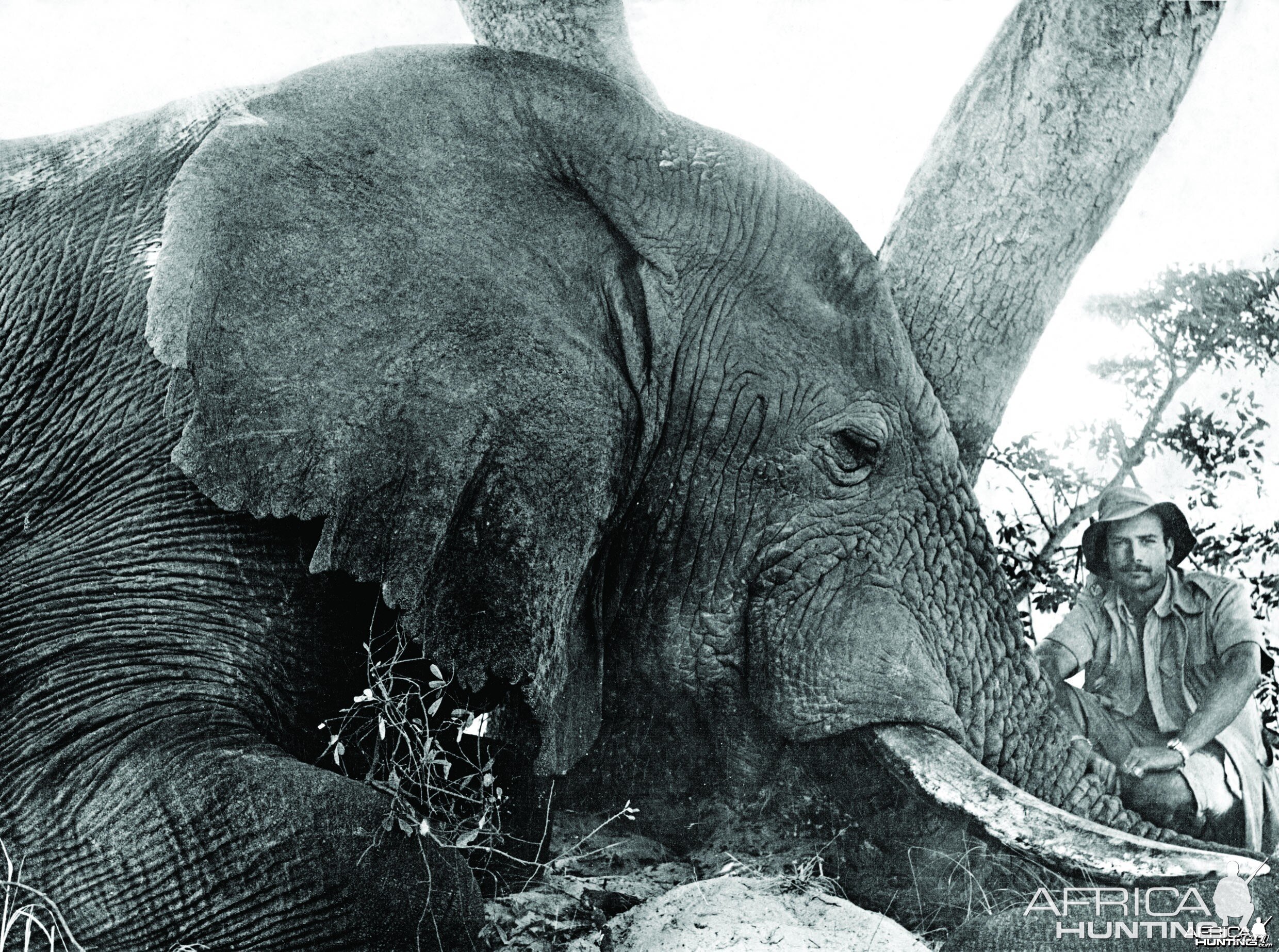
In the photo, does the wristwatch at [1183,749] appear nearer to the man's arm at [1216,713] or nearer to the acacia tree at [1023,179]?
the man's arm at [1216,713]

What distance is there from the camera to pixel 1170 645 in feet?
11.4

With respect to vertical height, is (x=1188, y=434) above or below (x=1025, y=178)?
below

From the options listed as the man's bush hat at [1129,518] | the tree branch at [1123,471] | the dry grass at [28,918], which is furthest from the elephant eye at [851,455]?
the dry grass at [28,918]

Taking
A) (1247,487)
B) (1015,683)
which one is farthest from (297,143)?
(1247,487)

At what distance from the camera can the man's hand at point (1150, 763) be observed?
3.25m

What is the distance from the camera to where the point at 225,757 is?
7.91 feet

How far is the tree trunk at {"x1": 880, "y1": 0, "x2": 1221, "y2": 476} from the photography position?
3814 millimetres

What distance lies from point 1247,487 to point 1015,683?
1.57 meters

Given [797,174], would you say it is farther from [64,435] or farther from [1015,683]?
[64,435]

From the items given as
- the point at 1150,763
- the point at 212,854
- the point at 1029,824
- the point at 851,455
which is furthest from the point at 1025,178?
the point at 212,854

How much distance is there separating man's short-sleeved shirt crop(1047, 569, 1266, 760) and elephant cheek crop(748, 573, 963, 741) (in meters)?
0.76

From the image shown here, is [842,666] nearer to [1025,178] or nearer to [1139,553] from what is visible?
[1139,553]

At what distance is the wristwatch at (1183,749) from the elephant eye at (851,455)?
1.10 metres

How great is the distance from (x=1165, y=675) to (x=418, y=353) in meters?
2.18
